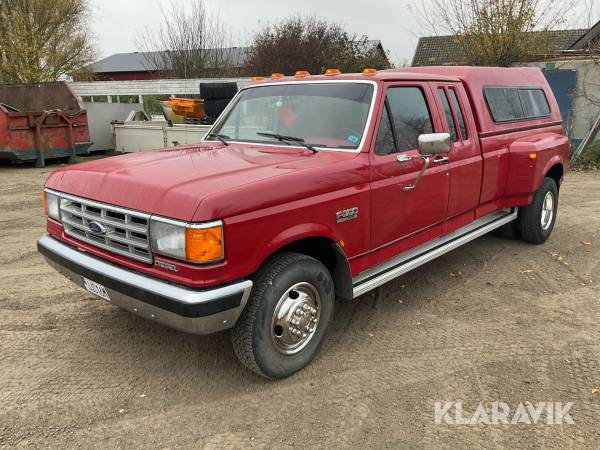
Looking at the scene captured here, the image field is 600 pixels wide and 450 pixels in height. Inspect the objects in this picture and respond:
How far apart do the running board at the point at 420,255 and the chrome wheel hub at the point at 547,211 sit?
722mm

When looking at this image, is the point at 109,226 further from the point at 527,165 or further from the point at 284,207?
the point at 527,165

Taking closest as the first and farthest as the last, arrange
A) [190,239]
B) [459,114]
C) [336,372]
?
1. [190,239]
2. [336,372]
3. [459,114]

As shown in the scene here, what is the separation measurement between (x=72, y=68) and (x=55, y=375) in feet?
97.3

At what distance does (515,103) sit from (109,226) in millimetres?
4731

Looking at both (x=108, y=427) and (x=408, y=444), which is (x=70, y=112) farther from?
(x=408, y=444)

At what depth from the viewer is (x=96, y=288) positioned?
10.7 feet

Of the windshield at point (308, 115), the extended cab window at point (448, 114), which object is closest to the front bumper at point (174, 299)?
the windshield at point (308, 115)

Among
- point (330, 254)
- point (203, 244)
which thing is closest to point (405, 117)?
point (330, 254)

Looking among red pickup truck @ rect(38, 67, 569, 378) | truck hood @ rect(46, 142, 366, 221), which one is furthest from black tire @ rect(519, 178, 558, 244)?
truck hood @ rect(46, 142, 366, 221)

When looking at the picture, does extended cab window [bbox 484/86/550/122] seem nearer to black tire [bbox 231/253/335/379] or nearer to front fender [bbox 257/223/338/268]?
front fender [bbox 257/223/338/268]

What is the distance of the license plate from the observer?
3.22 m

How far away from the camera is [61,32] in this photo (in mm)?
25734

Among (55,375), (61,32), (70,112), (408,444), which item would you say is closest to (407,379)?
(408,444)

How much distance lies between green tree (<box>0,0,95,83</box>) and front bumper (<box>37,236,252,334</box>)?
71.0 ft
